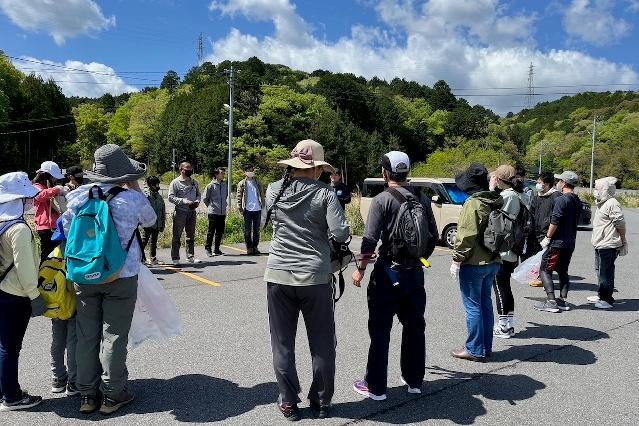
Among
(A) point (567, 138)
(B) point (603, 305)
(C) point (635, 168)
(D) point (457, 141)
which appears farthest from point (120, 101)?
(B) point (603, 305)

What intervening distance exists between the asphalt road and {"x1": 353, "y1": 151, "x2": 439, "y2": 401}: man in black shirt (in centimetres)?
35

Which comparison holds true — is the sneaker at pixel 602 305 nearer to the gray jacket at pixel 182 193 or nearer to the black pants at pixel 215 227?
the gray jacket at pixel 182 193

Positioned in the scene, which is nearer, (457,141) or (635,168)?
(635,168)

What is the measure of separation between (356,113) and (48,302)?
72711 millimetres

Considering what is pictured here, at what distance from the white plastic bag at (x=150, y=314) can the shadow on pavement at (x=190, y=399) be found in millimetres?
436

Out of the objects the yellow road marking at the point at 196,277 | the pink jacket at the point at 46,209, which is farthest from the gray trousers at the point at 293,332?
the pink jacket at the point at 46,209

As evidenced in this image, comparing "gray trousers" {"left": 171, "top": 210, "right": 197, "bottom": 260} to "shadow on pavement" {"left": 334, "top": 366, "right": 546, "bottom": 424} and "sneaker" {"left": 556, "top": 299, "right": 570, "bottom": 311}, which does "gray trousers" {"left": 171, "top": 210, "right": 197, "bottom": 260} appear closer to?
"shadow on pavement" {"left": 334, "top": 366, "right": 546, "bottom": 424}

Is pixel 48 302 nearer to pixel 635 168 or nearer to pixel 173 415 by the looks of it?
pixel 173 415

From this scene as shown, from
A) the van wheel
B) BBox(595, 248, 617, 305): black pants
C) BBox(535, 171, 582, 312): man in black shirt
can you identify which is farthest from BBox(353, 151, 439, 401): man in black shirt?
the van wheel

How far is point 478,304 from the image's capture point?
14.6 ft

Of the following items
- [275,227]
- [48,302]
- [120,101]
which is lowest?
[48,302]

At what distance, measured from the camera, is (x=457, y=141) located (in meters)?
73.3

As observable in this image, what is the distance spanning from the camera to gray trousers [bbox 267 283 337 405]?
3.31 metres

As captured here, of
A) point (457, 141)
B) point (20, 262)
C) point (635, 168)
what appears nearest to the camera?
point (20, 262)
